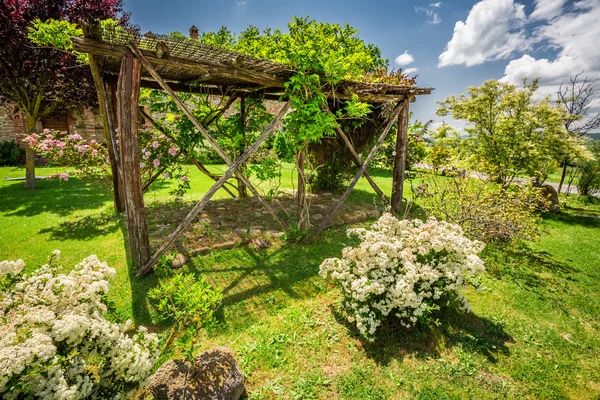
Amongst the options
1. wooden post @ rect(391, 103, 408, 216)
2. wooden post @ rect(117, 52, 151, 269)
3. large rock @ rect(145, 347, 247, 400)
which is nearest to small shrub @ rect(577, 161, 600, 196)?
wooden post @ rect(391, 103, 408, 216)

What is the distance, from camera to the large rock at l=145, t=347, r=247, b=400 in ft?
7.13

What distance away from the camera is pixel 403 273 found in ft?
10.4

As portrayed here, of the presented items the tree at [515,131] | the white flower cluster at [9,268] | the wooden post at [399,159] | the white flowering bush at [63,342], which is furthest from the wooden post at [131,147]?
the tree at [515,131]

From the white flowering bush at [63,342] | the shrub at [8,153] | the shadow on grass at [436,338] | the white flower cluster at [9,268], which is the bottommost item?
the shadow on grass at [436,338]

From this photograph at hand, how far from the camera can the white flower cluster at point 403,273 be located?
3.02 metres

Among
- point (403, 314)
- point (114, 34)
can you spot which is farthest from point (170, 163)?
point (403, 314)

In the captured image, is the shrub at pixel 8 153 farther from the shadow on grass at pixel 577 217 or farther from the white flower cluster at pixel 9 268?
the shadow on grass at pixel 577 217

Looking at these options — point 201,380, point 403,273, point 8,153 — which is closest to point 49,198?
point 201,380

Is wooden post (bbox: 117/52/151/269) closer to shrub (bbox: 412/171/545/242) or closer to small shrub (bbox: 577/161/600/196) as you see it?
shrub (bbox: 412/171/545/242)

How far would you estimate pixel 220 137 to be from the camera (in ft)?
21.4

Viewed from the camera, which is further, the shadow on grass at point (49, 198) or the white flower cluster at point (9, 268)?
the shadow on grass at point (49, 198)

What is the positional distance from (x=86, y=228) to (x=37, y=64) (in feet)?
19.9

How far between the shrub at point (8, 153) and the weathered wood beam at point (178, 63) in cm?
1590

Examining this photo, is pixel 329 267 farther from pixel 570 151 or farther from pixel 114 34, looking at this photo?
pixel 570 151
